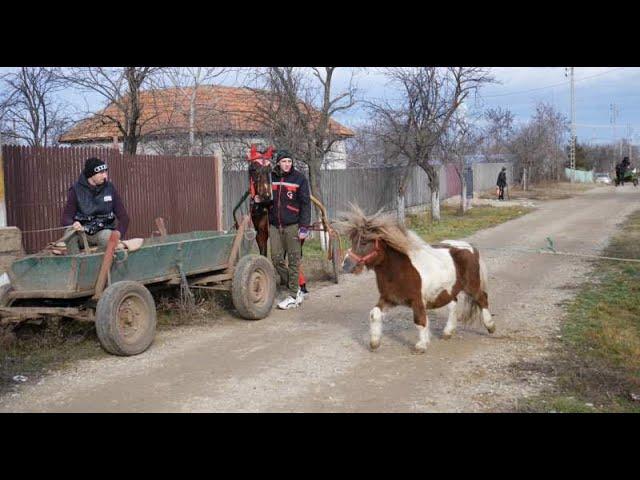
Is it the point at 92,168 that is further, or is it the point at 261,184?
the point at 261,184

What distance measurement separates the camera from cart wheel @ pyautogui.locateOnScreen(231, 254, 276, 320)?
340 inches

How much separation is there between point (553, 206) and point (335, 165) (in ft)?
34.5

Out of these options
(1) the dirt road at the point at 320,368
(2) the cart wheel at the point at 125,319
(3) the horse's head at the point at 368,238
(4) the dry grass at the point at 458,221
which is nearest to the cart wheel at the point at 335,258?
(1) the dirt road at the point at 320,368

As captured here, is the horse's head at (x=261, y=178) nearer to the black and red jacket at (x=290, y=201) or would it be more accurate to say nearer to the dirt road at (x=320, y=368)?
the black and red jacket at (x=290, y=201)

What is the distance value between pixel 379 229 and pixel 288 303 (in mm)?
2953

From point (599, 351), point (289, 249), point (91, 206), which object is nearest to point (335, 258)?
point (289, 249)

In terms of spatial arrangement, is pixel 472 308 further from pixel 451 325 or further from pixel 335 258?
pixel 335 258

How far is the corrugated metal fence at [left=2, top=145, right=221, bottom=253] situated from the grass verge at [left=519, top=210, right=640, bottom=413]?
23.8 ft

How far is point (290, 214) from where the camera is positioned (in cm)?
959

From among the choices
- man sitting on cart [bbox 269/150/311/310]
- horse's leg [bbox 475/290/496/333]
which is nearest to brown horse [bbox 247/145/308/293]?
man sitting on cart [bbox 269/150/311/310]

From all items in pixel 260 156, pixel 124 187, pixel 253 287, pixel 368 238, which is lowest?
pixel 253 287

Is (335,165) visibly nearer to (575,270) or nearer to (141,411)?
(575,270)

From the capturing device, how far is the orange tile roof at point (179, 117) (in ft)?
51.3

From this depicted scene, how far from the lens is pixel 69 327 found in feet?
25.7
